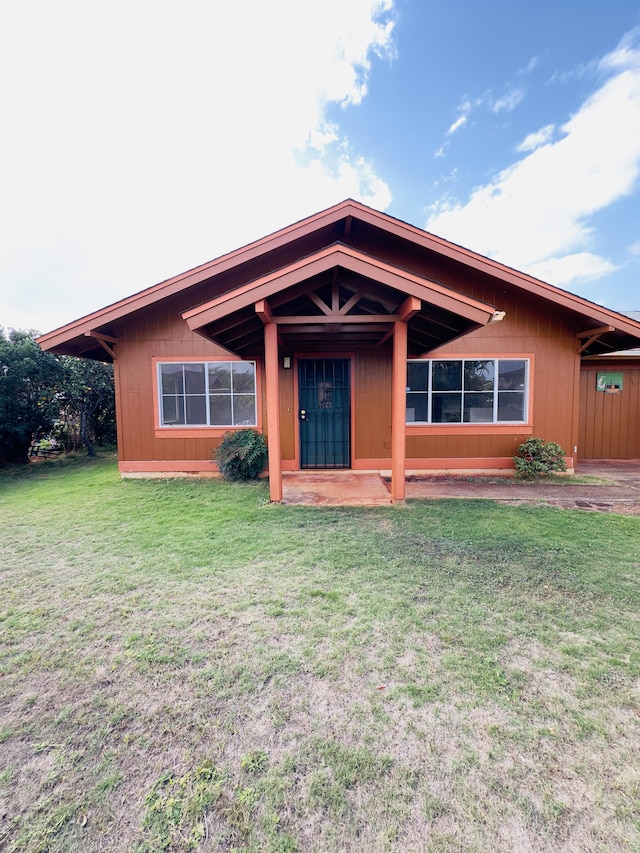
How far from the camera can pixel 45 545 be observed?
3.98 metres

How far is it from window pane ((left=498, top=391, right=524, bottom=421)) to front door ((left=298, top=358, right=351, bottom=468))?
124 inches

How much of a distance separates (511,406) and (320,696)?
7081 millimetres

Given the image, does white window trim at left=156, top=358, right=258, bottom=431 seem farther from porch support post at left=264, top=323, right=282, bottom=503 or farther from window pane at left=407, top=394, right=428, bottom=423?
window pane at left=407, top=394, right=428, bottom=423

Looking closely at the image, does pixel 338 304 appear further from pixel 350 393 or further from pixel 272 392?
pixel 350 393

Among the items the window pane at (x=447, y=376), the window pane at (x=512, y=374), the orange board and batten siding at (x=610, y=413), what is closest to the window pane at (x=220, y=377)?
the window pane at (x=447, y=376)

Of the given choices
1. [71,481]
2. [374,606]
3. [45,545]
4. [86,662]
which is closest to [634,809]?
[374,606]

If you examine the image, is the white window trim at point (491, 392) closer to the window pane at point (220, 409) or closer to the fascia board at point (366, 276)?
the fascia board at point (366, 276)

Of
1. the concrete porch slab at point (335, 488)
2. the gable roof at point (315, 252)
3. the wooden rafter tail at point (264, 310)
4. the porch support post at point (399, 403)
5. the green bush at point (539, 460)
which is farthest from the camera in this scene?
the green bush at point (539, 460)

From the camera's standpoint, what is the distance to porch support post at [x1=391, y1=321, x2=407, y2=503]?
506cm

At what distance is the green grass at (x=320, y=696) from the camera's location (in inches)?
54.7

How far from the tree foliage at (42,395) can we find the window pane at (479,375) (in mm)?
9745

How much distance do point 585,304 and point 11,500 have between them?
10205mm

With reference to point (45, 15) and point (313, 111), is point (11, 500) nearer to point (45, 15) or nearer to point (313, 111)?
point (45, 15)

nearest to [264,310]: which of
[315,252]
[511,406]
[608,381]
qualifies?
[315,252]
